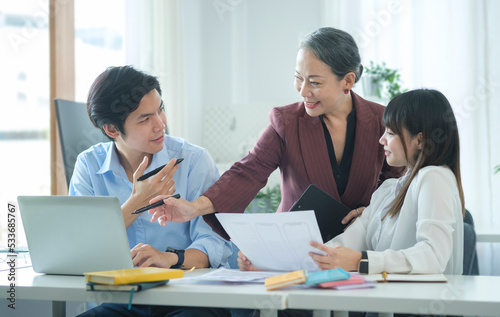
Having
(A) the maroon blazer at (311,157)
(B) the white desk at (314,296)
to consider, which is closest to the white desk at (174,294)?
(B) the white desk at (314,296)

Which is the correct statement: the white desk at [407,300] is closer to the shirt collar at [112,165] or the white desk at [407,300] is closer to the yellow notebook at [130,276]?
the yellow notebook at [130,276]

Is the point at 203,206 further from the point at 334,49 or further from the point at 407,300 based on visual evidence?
the point at 407,300

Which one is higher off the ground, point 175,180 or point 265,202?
point 175,180

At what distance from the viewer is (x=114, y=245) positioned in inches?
52.3

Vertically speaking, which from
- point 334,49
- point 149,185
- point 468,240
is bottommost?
point 468,240

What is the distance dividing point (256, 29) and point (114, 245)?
3647mm

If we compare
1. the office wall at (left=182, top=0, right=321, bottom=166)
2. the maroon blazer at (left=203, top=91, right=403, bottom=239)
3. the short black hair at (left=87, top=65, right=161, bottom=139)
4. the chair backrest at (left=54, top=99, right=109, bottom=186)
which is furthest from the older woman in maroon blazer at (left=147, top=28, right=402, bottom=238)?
the office wall at (left=182, top=0, right=321, bottom=166)

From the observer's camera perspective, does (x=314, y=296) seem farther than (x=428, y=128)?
No

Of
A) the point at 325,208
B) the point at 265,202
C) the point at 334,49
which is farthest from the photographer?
the point at 265,202

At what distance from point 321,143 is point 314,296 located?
898 mm

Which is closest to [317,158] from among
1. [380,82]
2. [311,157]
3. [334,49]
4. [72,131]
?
[311,157]

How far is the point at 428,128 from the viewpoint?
1.54 metres

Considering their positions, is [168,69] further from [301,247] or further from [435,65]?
[301,247]

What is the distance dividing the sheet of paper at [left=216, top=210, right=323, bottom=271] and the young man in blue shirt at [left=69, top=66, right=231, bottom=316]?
0.96 feet
